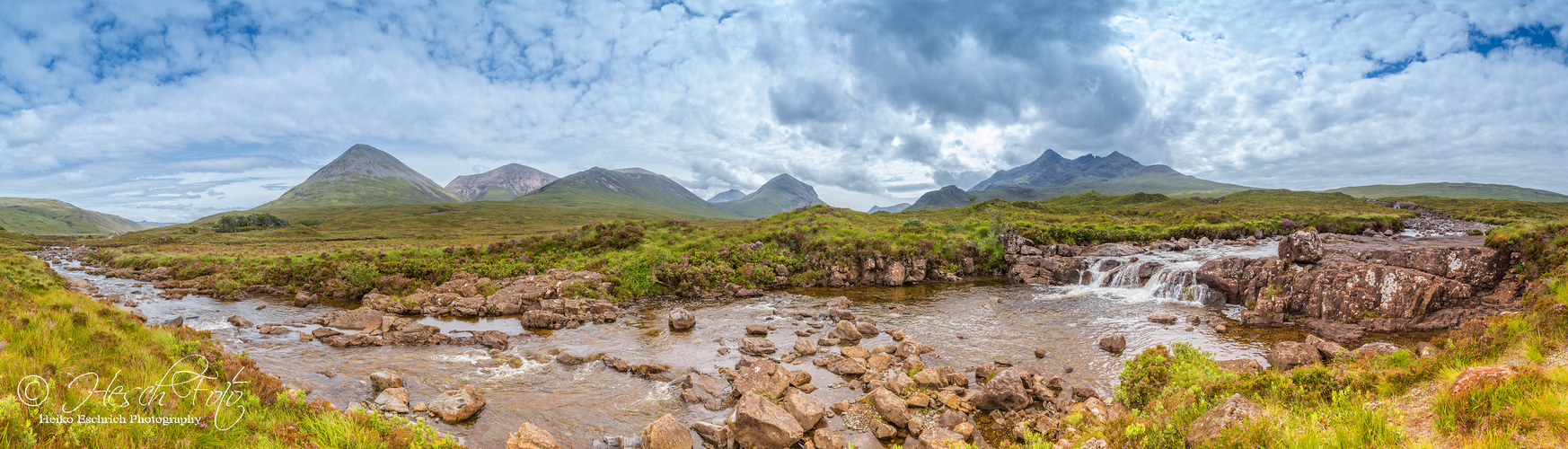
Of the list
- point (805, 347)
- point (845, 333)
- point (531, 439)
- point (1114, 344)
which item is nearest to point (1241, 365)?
→ point (1114, 344)

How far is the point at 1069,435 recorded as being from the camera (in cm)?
912

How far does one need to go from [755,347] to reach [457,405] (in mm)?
8447

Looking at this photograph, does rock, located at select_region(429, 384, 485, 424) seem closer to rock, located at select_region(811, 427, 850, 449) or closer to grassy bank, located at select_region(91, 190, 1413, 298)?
rock, located at select_region(811, 427, 850, 449)

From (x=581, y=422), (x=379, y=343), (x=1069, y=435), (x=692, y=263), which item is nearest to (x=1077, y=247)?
(x=692, y=263)

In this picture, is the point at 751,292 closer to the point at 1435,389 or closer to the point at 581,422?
the point at 581,422

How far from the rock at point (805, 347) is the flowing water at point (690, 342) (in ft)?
2.28

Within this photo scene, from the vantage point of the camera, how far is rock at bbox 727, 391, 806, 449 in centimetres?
960

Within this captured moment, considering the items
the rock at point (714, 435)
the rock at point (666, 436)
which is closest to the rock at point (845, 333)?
Answer: the rock at point (714, 435)

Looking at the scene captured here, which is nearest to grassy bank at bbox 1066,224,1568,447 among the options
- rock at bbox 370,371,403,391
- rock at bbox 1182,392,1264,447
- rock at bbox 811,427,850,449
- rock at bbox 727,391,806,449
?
rock at bbox 1182,392,1264,447

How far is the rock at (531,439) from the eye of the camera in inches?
362

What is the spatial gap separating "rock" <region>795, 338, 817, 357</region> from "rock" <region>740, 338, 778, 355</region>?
802mm

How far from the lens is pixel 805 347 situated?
54.6ft

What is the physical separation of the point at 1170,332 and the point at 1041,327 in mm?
4206

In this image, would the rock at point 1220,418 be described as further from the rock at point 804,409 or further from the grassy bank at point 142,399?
the grassy bank at point 142,399
